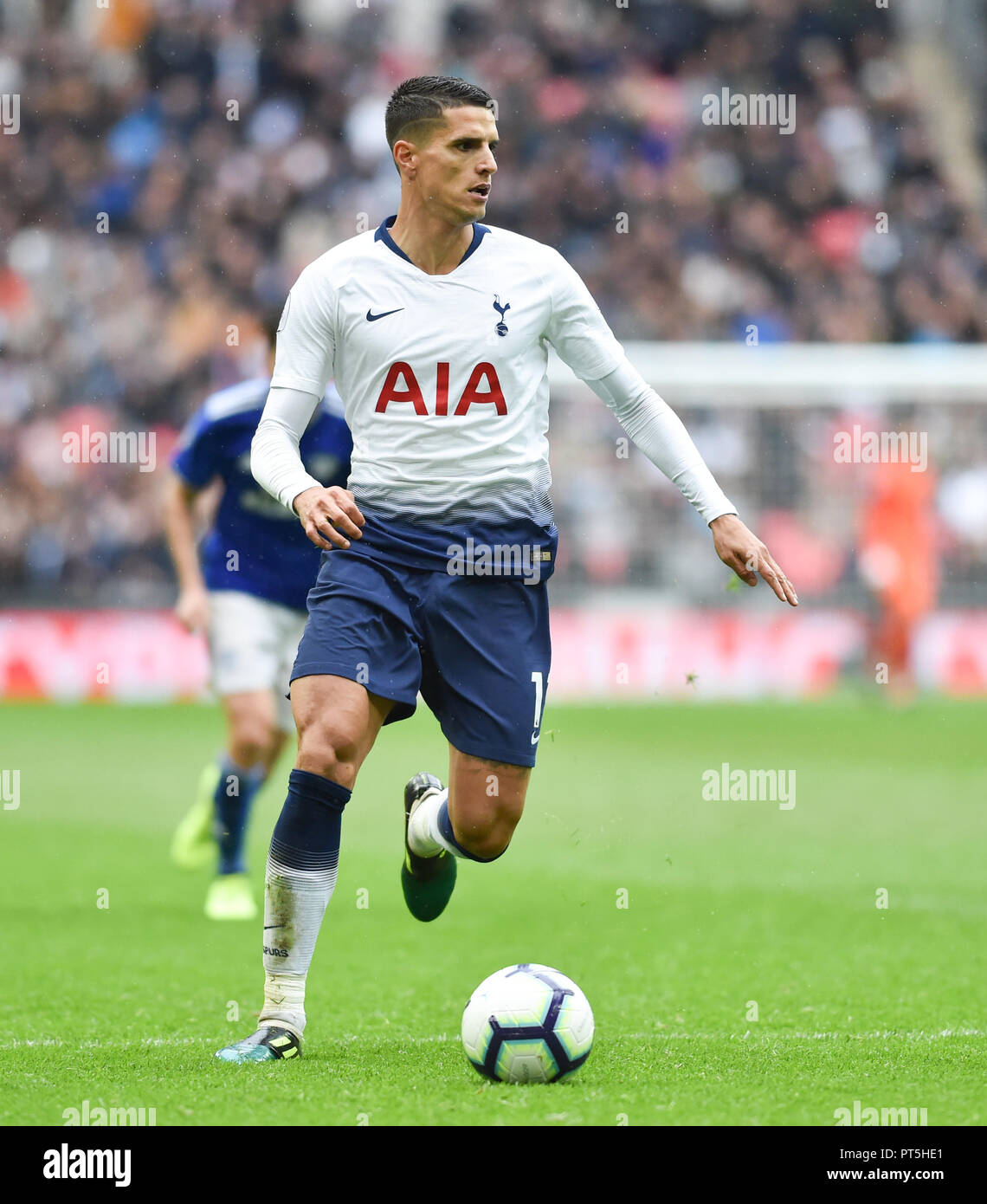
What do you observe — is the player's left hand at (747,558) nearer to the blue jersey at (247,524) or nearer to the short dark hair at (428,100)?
the short dark hair at (428,100)

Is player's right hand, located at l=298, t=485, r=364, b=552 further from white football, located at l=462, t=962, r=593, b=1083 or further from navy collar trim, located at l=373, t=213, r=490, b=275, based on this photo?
white football, located at l=462, t=962, r=593, b=1083

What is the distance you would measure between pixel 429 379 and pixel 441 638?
2.35 ft

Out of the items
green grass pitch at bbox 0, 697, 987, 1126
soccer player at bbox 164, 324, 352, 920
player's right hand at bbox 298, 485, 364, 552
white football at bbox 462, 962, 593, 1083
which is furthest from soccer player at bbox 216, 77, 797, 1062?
soccer player at bbox 164, 324, 352, 920

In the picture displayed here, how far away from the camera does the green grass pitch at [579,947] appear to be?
14.5ft

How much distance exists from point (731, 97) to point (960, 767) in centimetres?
1280

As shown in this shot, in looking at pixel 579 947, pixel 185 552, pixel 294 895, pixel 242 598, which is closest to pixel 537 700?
pixel 294 895

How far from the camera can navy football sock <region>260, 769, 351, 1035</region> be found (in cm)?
484

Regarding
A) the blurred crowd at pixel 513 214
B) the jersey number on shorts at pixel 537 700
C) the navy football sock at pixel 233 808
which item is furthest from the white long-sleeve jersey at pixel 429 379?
the blurred crowd at pixel 513 214

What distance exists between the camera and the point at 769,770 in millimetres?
12086

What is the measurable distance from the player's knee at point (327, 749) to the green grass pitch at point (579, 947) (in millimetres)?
683

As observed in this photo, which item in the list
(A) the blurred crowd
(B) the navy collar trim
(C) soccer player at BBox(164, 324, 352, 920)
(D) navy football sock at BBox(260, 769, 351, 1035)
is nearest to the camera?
(D) navy football sock at BBox(260, 769, 351, 1035)

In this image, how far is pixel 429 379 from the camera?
5.05 meters
